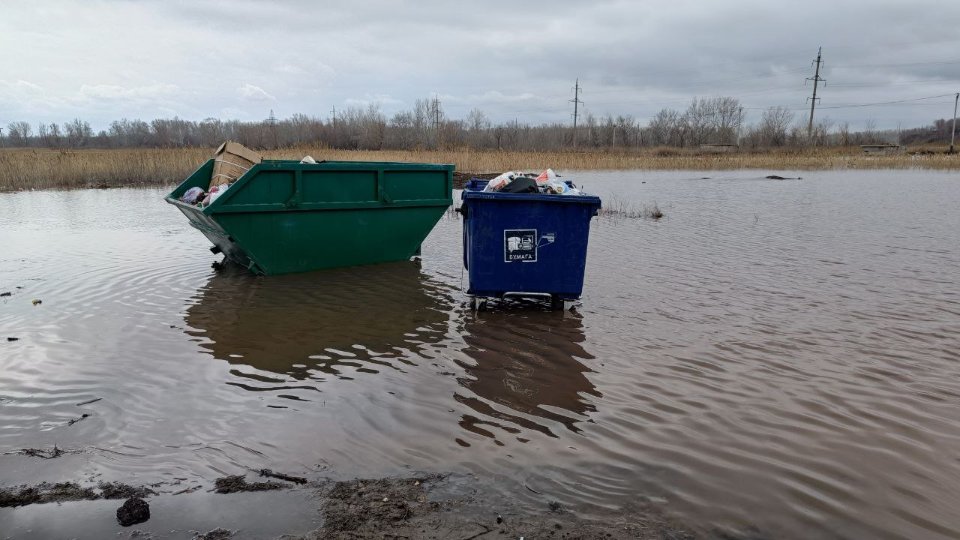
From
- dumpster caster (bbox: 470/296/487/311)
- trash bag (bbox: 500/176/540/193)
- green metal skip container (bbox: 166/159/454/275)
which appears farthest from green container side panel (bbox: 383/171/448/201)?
dumpster caster (bbox: 470/296/487/311)

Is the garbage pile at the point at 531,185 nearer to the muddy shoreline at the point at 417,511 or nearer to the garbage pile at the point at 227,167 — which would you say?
the muddy shoreline at the point at 417,511

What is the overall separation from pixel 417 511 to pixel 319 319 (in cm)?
377

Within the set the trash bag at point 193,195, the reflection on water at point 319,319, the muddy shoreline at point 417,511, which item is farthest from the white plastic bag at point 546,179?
the trash bag at point 193,195

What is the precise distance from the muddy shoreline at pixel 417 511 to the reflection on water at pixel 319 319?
152 centimetres

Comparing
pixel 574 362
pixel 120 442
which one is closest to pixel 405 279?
pixel 574 362

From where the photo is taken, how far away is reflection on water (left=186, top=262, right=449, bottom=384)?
5.13 metres

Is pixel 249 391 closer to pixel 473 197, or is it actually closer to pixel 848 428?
pixel 473 197

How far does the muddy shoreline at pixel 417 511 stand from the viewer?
2.71 m

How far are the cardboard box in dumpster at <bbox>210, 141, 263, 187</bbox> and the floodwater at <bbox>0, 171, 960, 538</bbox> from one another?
1.37 m

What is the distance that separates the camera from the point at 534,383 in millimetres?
4617

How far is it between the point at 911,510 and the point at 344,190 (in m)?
7.10

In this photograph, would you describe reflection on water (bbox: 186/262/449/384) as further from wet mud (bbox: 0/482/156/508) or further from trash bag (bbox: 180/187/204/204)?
wet mud (bbox: 0/482/156/508)

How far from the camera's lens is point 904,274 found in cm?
812

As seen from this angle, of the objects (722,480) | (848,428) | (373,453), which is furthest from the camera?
(848,428)
